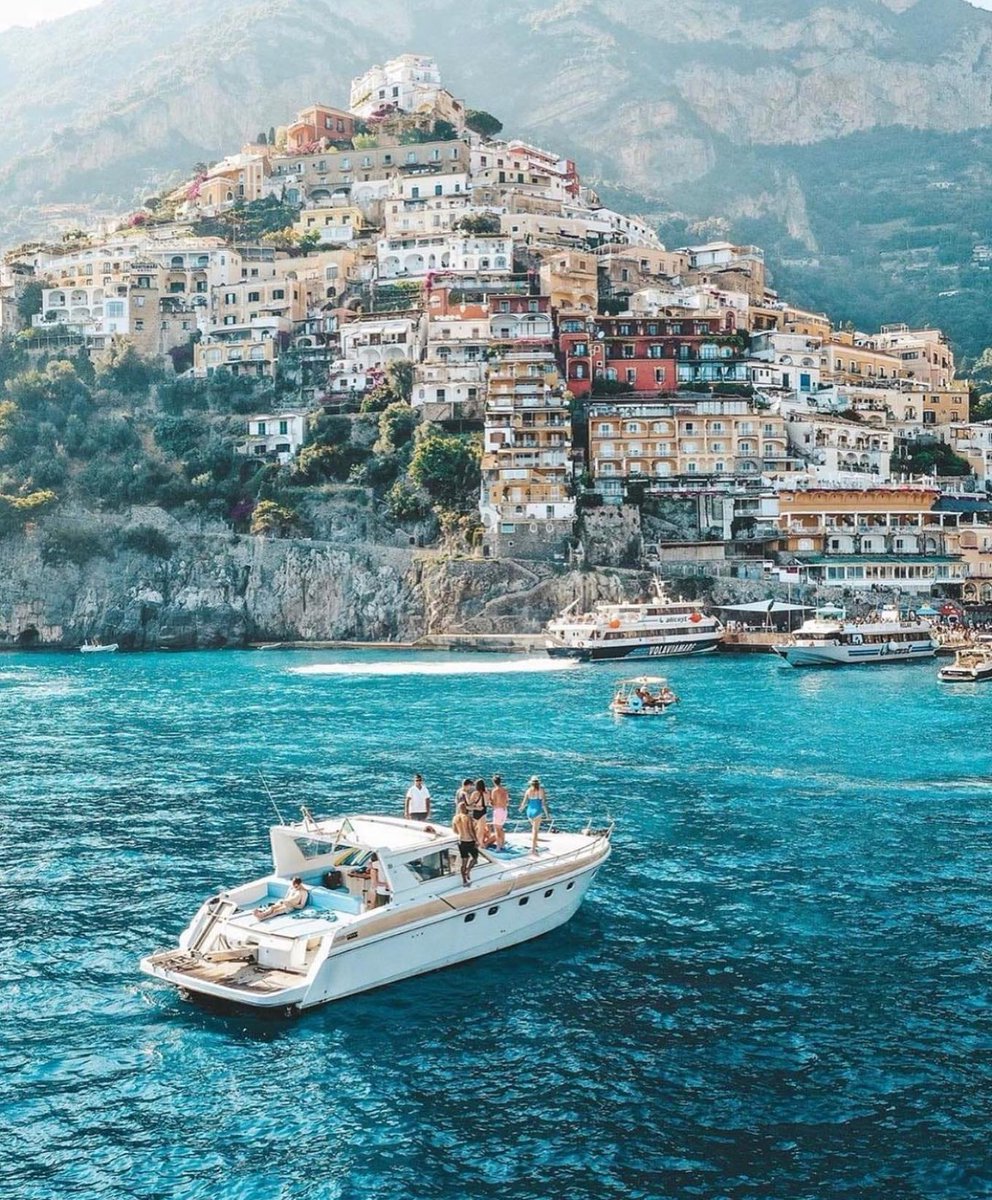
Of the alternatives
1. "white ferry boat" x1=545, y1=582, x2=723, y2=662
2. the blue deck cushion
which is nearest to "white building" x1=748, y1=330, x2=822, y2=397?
"white ferry boat" x1=545, y1=582, x2=723, y2=662

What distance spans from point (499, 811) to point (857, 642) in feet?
205

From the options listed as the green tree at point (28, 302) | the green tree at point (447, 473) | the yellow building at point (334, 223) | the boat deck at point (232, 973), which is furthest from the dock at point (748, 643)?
the green tree at point (28, 302)

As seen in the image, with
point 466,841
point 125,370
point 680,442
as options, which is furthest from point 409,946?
point 125,370

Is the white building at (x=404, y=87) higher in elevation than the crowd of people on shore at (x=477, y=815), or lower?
higher

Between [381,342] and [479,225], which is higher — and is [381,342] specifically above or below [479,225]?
below

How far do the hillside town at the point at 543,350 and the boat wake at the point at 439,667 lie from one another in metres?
16.6

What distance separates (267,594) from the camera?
105438 millimetres

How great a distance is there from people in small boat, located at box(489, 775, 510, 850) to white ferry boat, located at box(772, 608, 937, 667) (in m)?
57.8

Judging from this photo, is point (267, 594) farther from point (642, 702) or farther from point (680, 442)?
point (642, 702)

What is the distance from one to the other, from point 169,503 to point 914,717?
7388 cm

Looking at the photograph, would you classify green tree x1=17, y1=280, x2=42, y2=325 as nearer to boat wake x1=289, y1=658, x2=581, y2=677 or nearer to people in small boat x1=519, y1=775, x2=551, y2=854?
boat wake x1=289, y1=658, x2=581, y2=677

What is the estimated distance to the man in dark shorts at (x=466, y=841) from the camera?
25188 millimetres

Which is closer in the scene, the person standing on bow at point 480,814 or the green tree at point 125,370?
the person standing on bow at point 480,814

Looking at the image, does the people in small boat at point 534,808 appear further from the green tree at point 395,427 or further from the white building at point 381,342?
the white building at point 381,342
